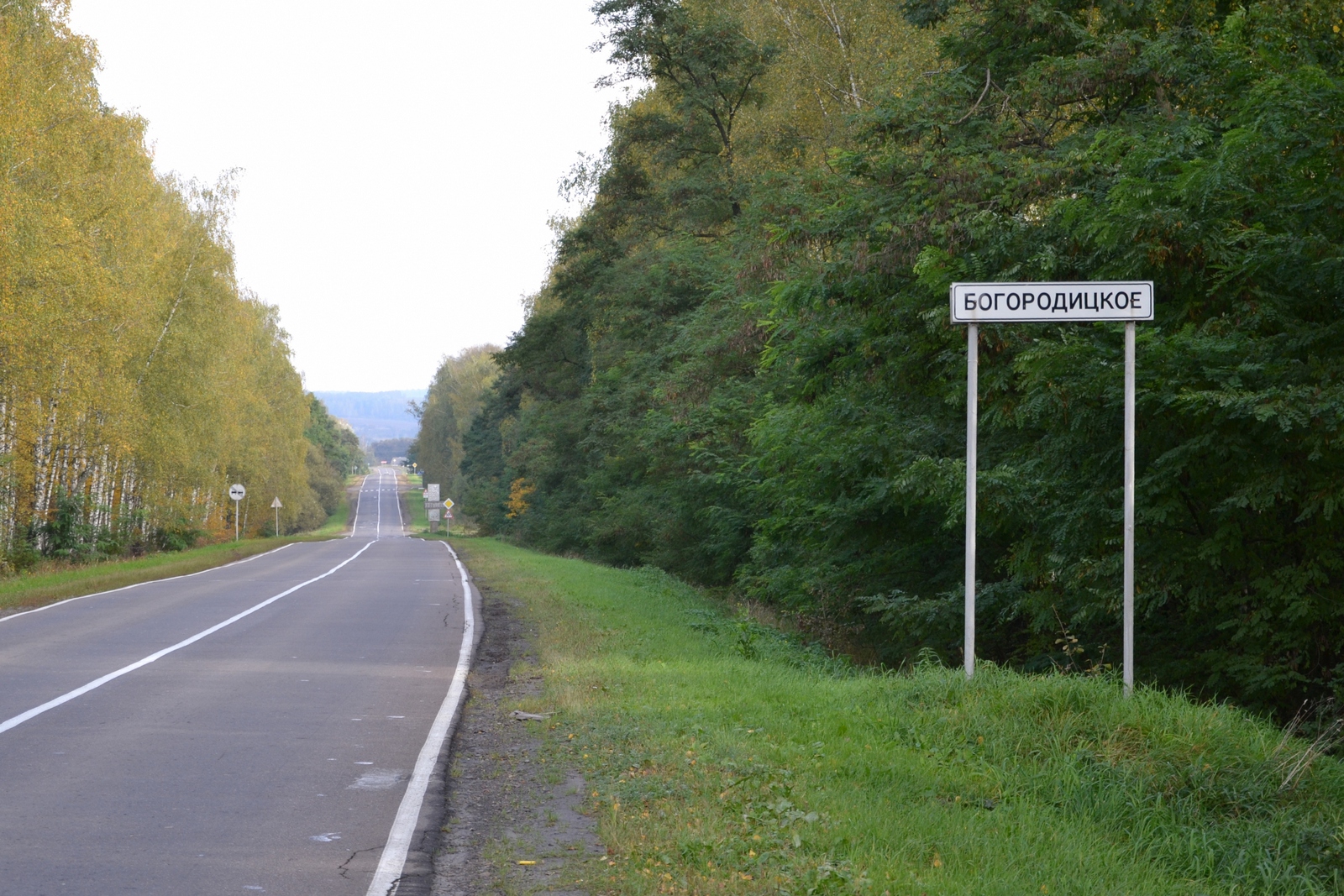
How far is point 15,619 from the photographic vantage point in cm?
1594

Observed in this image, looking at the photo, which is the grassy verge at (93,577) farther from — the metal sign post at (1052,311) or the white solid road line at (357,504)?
the white solid road line at (357,504)

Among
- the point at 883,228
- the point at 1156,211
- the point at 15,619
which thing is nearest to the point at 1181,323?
the point at 1156,211

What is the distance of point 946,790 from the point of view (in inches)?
252

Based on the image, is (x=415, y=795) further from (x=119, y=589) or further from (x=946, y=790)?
(x=119, y=589)

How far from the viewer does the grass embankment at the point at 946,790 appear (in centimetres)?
512

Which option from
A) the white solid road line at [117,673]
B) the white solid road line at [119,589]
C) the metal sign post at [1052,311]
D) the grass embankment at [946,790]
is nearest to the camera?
the grass embankment at [946,790]

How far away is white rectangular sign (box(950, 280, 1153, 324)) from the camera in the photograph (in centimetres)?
792

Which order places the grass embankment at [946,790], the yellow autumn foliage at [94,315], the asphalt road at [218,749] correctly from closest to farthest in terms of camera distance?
the grass embankment at [946,790] → the asphalt road at [218,749] → the yellow autumn foliage at [94,315]

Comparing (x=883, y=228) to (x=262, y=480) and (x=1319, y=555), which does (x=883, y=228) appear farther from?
(x=262, y=480)

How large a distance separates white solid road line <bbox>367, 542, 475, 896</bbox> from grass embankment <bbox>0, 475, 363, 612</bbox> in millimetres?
11434

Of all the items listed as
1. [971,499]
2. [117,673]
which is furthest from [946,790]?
[117,673]

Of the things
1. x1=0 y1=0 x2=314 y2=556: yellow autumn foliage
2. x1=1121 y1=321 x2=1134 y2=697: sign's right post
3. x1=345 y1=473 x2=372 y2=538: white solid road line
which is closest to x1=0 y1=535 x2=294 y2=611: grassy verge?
x1=0 y1=0 x2=314 y2=556: yellow autumn foliage

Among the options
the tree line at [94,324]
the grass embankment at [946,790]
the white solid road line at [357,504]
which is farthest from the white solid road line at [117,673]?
the white solid road line at [357,504]

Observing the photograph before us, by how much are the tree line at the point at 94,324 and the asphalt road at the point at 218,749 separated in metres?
10.2
